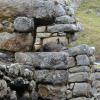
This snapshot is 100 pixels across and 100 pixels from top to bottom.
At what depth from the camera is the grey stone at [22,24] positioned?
29.4 feet

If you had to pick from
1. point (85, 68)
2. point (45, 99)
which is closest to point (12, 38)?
point (45, 99)

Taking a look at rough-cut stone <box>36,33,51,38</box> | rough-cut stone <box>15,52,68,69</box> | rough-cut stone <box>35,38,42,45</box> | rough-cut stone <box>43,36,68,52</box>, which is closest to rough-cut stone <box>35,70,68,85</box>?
rough-cut stone <box>15,52,68,69</box>

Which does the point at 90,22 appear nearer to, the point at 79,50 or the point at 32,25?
the point at 79,50

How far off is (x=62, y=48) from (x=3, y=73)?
1.60 meters

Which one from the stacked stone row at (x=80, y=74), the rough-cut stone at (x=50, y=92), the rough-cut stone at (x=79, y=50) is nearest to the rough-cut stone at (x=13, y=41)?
the rough-cut stone at (x=50, y=92)

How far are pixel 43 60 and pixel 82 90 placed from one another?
1.55m

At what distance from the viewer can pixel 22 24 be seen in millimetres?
8961

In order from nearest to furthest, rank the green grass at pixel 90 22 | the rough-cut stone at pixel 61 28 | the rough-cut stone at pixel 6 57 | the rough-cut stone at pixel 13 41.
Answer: the rough-cut stone at pixel 6 57, the rough-cut stone at pixel 13 41, the rough-cut stone at pixel 61 28, the green grass at pixel 90 22

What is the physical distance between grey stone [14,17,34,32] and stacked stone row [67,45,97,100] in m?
1.45

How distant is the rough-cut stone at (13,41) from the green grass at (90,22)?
51.6ft

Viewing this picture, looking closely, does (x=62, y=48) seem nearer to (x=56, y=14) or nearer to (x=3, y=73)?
(x=56, y=14)

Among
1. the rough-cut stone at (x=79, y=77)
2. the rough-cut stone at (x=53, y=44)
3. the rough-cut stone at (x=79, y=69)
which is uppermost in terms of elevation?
the rough-cut stone at (x=53, y=44)

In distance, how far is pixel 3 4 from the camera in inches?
363

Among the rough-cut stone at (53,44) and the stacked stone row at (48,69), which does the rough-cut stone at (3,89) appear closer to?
the stacked stone row at (48,69)
